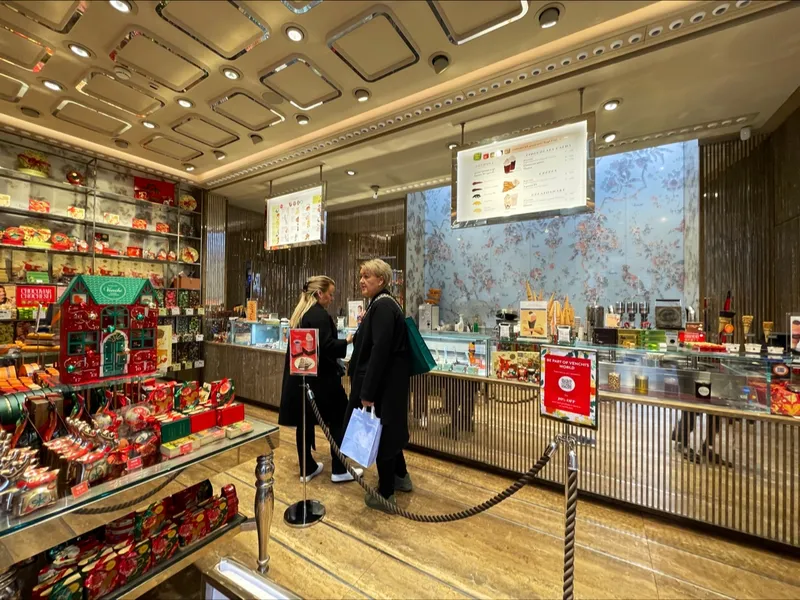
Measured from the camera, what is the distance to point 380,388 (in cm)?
238

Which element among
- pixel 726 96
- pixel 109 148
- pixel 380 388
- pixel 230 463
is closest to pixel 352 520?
pixel 380 388

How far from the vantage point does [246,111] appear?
133 inches

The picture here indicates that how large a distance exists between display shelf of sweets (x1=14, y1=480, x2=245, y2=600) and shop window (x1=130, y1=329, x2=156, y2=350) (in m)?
0.73

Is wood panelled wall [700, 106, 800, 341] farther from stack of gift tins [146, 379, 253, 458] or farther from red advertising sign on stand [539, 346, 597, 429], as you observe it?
stack of gift tins [146, 379, 253, 458]

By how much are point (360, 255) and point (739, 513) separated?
529cm

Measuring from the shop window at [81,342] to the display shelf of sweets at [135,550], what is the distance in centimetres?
77

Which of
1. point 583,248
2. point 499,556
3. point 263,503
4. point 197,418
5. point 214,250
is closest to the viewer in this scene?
point 197,418

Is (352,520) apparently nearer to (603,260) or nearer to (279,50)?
(279,50)

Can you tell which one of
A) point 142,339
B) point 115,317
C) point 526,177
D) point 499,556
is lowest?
point 499,556

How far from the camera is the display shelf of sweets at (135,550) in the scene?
132 centimetres

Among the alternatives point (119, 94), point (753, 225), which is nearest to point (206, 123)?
point (119, 94)

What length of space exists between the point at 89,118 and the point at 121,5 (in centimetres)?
203

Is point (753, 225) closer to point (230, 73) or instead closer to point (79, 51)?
point (230, 73)

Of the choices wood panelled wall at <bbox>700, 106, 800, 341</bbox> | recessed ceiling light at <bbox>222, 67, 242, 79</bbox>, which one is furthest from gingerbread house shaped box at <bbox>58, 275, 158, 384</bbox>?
wood panelled wall at <bbox>700, 106, 800, 341</bbox>
